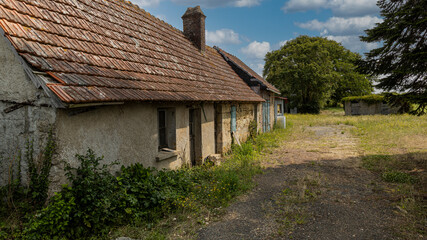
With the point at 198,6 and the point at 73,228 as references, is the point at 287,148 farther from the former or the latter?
the point at 73,228

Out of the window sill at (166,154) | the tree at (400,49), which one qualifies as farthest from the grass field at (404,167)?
the window sill at (166,154)

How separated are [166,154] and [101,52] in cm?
292

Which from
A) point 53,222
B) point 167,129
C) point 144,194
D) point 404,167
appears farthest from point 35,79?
point 404,167

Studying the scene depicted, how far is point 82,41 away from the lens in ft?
17.5

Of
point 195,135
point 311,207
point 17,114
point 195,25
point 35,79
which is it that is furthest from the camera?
point 195,25

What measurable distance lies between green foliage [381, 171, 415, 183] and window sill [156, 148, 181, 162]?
603cm

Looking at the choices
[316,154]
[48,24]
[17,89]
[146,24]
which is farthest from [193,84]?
[316,154]

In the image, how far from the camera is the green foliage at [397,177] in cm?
664

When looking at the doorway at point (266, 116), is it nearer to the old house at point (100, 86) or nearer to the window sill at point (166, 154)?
the old house at point (100, 86)

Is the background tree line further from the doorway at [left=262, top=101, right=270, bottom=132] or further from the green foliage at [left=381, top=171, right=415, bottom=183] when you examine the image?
the doorway at [left=262, top=101, right=270, bottom=132]

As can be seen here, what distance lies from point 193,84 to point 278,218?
5026 millimetres

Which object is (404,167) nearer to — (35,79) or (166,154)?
(166,154)

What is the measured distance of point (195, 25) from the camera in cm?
1180

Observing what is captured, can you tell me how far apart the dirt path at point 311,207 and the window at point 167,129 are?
8.67ft
